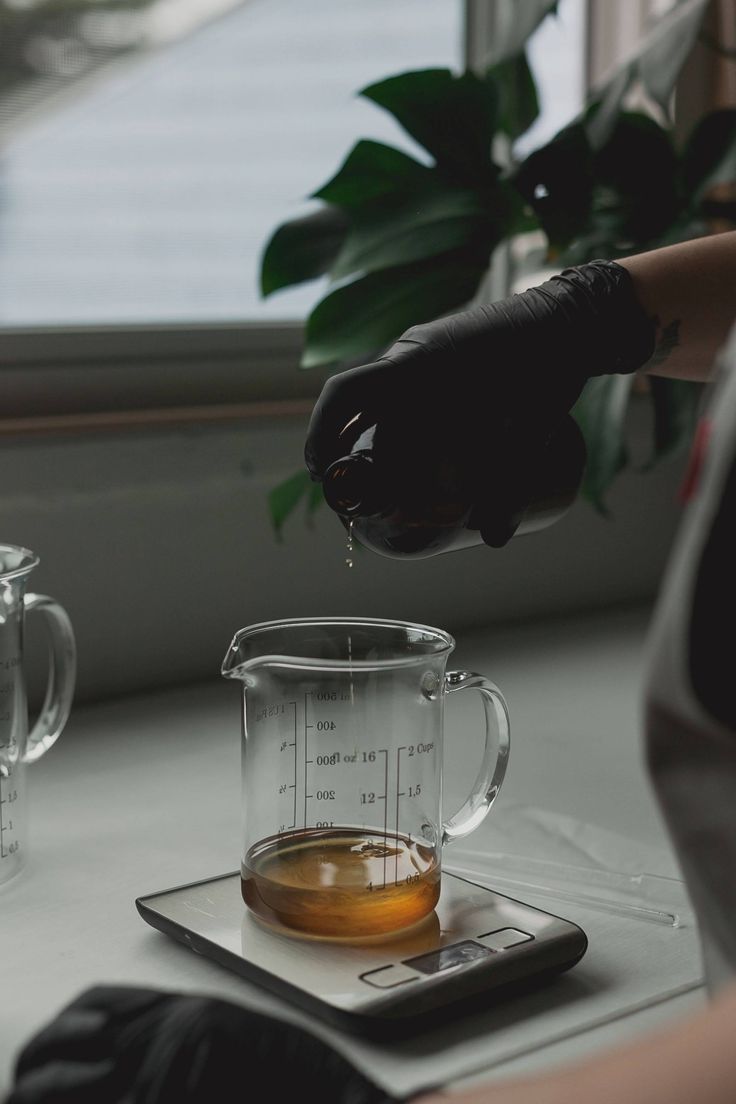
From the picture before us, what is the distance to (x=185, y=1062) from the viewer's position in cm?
49

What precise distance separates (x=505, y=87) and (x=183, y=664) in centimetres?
71

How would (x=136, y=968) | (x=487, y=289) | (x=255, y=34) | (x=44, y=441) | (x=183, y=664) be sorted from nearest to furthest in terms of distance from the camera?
(x=136, y=968)
(x=44, y=441)
(x=183, y=664)
(x=255, y=34)
(x=487, y=289)

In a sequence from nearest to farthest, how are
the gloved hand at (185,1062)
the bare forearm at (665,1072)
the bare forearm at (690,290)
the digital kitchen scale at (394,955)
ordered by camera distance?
the bare forearm at (665,1072)
the gloved hand at (185,1062)
the digital kitchen scale at (394,955)
the bare forearm at (690,290)

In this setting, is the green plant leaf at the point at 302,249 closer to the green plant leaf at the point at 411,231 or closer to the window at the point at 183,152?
the green plant leaf at the point at 411,231

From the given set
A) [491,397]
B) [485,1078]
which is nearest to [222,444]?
[491,397]

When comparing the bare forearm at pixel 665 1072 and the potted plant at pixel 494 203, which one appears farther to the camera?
the potted plant at pixel 494 203

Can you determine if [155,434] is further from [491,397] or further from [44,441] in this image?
[491,397]

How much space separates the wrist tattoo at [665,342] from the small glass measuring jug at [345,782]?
0.31 meters

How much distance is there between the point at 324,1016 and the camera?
0.63 meters

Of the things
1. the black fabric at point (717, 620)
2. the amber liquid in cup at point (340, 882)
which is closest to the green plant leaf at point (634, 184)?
the amber liquid in cup at point (340, 882)

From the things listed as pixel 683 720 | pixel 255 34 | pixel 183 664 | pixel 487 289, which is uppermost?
pixel 255 34

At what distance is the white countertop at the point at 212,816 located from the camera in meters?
0.66

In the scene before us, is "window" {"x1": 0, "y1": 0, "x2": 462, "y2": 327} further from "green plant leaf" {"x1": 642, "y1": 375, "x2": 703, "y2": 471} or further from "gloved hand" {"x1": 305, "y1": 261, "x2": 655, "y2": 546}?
"gloved hand" {"x1": 305, "y1": 261, "x2": 655, "y2": 546}

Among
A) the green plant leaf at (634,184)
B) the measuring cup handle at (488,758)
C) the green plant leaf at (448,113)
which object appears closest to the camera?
the measuring cup handle at (488,758)
